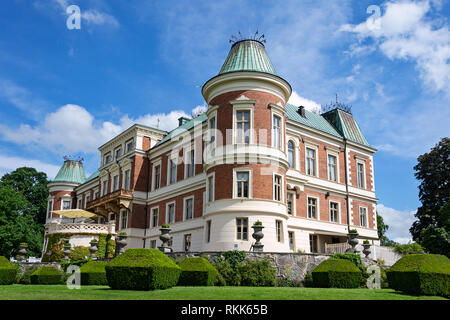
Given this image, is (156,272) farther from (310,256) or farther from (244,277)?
(310,256)

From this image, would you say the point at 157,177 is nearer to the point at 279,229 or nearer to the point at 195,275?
the point at 279,229

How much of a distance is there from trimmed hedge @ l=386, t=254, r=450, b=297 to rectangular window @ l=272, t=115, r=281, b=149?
13.2 meters

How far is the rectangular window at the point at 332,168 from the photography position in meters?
35.4

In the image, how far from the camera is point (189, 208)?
114ft

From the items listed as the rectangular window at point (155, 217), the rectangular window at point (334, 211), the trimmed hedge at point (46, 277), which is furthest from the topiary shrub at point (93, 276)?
the rectangular window at point (334, 211)

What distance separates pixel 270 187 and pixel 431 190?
26690 mm

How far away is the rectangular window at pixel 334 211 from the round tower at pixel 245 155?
29.8 feet

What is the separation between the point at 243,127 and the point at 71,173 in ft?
128

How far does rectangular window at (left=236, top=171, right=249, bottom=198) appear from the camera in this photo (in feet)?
84.5

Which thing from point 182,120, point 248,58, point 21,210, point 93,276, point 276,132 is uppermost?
point 182,120

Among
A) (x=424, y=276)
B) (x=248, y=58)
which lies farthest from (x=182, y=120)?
(x=424, y=276)

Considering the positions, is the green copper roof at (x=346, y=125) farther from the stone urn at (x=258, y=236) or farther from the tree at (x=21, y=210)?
the tree at (x=21, y=210)
